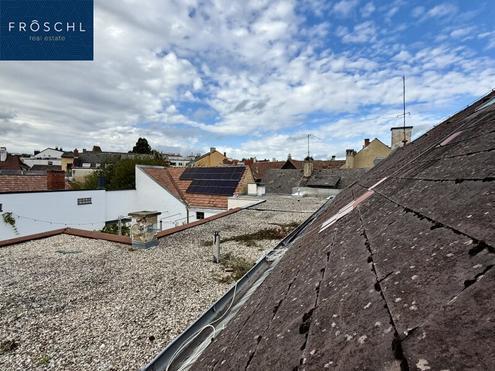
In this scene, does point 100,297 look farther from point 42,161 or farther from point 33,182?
point 42,161

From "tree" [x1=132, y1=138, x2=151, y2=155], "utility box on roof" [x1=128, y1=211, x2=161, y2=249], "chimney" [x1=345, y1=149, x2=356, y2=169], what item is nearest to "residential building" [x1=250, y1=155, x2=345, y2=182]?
"chimney" [x1=345, y1=149, x2=356, y2=169]

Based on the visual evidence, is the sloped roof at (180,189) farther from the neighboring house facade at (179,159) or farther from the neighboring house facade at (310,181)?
the neighboring house facade at (179,159)

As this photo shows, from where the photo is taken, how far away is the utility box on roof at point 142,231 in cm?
773

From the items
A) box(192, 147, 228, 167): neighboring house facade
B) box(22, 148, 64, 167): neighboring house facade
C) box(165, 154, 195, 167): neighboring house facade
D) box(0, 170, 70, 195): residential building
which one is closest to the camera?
box(0, 170, 70, 195): residential building

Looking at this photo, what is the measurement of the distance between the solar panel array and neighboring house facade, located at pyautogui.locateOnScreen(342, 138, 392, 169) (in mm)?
17357

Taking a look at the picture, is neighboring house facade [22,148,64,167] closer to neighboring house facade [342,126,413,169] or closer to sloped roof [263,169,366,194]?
sloped roof [263,169,366,194]

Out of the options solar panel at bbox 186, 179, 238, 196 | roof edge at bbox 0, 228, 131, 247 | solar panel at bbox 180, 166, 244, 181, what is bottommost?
roof edge at bbox 0, 228, 131, 247

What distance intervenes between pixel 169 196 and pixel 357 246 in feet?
65.7

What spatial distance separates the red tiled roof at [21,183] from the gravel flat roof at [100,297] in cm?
1205

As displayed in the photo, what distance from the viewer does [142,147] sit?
2638 inches

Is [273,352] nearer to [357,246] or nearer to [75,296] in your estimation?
[357,246]

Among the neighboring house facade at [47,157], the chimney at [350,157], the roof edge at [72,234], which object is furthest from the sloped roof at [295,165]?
the neighboring house facade at [47,157]

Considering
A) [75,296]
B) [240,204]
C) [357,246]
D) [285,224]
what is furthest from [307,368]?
[240,204]

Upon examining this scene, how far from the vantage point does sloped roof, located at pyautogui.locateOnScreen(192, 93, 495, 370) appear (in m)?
0.56
